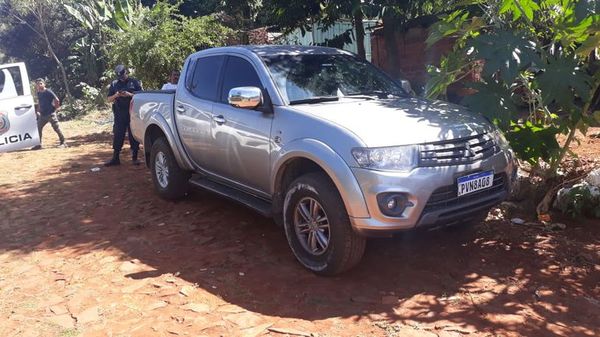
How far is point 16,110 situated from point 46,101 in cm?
96

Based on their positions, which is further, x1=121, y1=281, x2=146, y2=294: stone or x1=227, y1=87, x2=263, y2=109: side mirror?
x1=227, y1=87, x2=263, y2=109: side mirror

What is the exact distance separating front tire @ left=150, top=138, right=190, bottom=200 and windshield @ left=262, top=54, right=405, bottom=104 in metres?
1.94

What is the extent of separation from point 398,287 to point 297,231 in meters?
0.87

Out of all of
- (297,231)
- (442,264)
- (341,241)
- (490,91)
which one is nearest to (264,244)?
(297,231)

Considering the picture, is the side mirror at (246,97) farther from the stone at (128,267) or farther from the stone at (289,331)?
the stone at (289,331)

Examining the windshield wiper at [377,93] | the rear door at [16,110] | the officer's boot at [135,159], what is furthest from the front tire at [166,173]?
the rear door at [16,110]

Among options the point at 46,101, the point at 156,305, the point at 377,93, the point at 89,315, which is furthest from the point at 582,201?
the point at 46,101

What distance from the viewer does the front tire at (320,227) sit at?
376 centimetres

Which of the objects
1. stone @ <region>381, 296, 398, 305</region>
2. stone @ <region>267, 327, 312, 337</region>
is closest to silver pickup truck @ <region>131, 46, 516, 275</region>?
stone @ <region>381, 296, 398, 305</region>

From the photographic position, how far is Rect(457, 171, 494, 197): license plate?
3785 millimetres

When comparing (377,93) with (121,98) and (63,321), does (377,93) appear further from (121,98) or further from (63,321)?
(121,98)

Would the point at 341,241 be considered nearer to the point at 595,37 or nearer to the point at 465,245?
the point at 465,245

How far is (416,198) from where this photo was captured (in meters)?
3.58

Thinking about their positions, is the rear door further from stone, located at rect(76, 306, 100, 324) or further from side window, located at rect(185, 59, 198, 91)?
stone, located at rect(76, 306, 100, 324)
